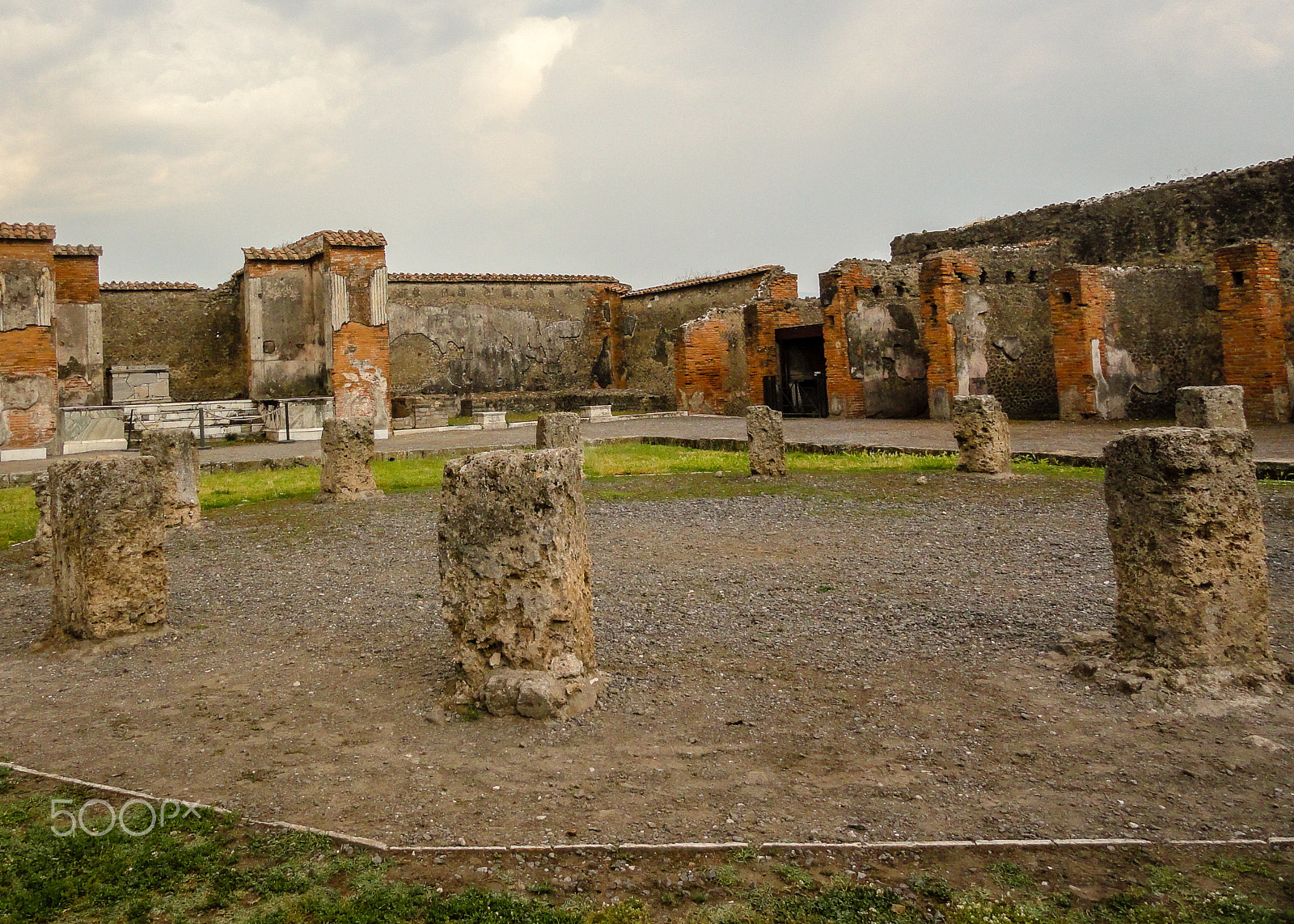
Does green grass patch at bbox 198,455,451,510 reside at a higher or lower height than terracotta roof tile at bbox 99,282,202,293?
lower

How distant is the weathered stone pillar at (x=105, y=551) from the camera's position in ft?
13.8

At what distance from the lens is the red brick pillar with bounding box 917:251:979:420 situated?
15.7 meters

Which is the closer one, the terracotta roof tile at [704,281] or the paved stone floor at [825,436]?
the paved stone floor at [825,436]

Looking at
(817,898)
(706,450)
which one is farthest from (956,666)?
(706,450)

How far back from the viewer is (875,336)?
17.1m

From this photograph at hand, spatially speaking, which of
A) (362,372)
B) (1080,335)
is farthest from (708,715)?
(362,372)

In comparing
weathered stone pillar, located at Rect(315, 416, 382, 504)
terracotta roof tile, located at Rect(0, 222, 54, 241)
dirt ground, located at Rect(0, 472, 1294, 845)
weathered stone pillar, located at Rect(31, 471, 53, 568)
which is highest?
terracotta roof tile, located at Rect(0, 222, 54, 241)

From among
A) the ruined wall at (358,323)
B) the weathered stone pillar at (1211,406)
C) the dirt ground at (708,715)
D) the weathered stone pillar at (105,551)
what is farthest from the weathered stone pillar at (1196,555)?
the ruined wall at (358,323)

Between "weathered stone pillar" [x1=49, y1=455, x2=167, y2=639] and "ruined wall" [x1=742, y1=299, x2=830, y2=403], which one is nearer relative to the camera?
"weathered stone pillar" [x1=49, y1=455, x2=167, y2=639]

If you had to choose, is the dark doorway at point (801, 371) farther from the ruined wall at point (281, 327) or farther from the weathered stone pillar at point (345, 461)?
the weathered stone pillar at point (345, 461)

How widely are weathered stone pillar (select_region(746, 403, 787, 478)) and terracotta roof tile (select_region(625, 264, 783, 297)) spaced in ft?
41.1

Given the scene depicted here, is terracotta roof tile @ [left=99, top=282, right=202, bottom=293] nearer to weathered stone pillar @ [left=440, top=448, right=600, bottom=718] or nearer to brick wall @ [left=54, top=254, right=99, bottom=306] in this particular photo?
brick wall @ [left=54, top=254, right=99, bottom=306]

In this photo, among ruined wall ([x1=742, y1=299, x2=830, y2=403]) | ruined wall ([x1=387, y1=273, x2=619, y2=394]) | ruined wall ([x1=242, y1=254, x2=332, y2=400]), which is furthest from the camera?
ruined wall ([x1=387, y1=273, x2=619, y2=394])

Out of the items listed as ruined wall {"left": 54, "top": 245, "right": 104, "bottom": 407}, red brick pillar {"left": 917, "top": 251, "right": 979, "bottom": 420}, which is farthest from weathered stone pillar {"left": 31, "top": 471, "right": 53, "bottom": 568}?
ruined wall {"left": 54, "top": 245, "right": 104, "bottom": 407}
